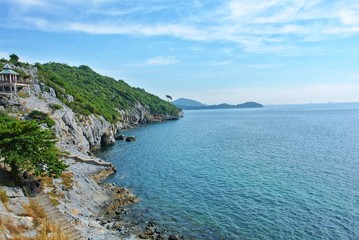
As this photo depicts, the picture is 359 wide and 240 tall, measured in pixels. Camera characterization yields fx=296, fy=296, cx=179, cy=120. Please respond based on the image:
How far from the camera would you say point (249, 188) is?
47.8m

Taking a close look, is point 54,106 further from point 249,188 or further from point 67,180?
point 249,188

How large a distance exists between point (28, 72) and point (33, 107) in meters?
25.6

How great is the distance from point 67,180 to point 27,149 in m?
11.0

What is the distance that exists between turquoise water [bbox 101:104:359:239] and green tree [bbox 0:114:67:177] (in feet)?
47.2

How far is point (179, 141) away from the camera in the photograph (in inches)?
3954

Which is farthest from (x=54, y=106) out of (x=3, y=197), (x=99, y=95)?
(x=99, y=95)

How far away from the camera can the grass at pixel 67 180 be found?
135ft

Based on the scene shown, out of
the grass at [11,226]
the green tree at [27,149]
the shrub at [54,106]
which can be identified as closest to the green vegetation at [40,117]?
the shrub at [54,106]

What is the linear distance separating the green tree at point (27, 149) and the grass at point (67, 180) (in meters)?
5.86

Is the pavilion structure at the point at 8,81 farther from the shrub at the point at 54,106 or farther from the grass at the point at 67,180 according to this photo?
the grass at the point at 67,180

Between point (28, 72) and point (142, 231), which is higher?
point (28, 72)

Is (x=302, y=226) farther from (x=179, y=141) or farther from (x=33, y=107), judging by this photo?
(x=179, y=141)

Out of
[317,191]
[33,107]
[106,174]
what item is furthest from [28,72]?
[317,191]

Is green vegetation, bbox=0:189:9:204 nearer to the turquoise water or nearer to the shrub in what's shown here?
the turquoise water
